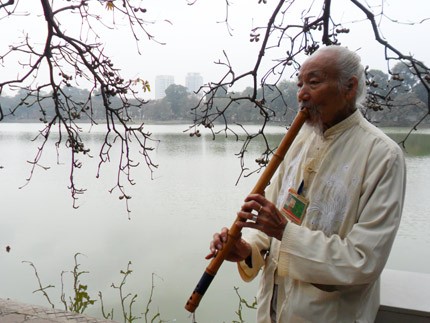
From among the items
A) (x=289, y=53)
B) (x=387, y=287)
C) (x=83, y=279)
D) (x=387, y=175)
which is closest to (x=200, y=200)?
(x=83, y=279)

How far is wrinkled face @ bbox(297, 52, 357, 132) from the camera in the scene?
1114mm

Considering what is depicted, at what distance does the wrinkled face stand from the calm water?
1.55m

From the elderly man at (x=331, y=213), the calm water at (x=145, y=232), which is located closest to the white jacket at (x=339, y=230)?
the elderly man at (x=331, y=213)

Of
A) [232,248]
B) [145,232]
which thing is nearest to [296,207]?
[232,248]

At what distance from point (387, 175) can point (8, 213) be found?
295 inches

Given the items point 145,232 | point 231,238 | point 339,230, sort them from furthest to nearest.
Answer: point 145,232 < point 231,238 < point 339,230

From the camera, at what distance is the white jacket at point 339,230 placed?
1003 mm

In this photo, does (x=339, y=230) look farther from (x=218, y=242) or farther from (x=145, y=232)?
(x=145, y=232)

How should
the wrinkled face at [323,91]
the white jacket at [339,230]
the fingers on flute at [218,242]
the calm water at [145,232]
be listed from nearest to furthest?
the white jacket at [339,230], the wrinkled face at [323,91], the fingers on flute at [218,242], the calm water at [145,232]

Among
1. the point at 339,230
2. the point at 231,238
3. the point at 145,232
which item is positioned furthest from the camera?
the point at 145,232

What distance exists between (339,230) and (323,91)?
0.38 meters

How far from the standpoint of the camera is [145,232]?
20.4ft

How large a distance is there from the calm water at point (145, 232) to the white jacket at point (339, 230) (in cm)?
153

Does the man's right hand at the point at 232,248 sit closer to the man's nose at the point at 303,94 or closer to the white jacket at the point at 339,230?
the white jacket at the point at 339,230
